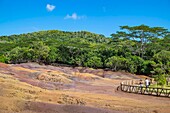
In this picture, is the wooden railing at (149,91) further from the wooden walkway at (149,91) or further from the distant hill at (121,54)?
the distant hill at (121,54)

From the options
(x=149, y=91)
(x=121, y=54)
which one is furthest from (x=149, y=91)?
(x=121, y=54)

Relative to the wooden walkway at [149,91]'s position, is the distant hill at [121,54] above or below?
above

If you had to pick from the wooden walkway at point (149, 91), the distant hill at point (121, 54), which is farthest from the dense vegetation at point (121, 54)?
the wooden walkway at point (149, 91)

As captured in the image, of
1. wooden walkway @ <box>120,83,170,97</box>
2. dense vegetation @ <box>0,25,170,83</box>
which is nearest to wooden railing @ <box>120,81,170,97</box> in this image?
wooden walkway @ <box>120,83,170,97</box>

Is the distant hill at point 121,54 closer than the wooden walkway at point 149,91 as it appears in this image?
No

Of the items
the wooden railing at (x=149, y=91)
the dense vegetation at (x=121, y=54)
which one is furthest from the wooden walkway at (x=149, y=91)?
the dense vegetation at (x=121, y=54)

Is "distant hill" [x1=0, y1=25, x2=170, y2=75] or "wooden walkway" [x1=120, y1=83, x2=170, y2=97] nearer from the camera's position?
"wooden walkway" [x1=120, y1=83, x2=170, y2=97]

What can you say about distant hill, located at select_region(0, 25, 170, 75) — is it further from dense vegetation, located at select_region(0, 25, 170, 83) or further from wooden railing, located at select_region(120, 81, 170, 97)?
wooden railing, located at select_region(120, 81, 170, 97)

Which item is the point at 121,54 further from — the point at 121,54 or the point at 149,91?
the point at 149,91

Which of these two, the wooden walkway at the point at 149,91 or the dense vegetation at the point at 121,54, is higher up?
the dense vegetation at the point at 121,54

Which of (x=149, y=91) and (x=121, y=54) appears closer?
(x=149, y=91)

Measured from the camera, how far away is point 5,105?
21438 mm

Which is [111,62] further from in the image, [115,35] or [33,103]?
[33,103]

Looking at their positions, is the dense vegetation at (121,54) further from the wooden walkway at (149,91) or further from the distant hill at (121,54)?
the wooden walkway at (149,91)
